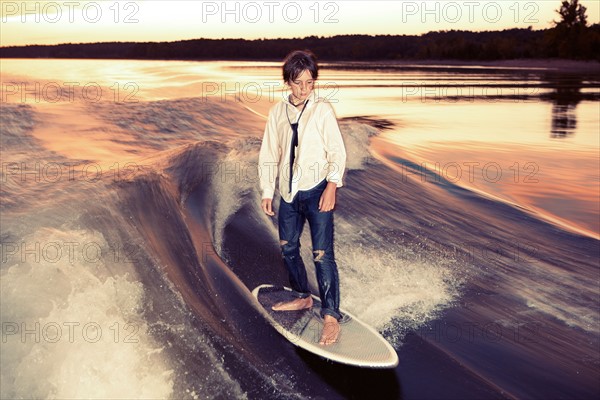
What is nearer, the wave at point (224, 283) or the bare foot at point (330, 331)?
the wave at point (224, 283)

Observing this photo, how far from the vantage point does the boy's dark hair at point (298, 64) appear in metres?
3.78

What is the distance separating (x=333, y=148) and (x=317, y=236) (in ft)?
2.23

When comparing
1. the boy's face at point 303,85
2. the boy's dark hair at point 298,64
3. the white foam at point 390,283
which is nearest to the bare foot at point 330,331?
the white foam at point 390,283

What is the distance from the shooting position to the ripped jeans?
3994 mm

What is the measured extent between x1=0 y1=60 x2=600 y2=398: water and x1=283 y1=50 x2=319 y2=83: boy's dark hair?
215 cm

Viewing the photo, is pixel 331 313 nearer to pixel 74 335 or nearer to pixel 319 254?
pixel 319 254

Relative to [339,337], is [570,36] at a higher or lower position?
higher

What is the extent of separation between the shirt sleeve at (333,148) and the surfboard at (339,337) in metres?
1.25

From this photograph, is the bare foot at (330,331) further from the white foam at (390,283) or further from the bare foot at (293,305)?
the white foam at (390,283)

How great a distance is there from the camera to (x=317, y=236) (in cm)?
402

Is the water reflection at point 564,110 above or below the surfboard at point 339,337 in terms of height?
above

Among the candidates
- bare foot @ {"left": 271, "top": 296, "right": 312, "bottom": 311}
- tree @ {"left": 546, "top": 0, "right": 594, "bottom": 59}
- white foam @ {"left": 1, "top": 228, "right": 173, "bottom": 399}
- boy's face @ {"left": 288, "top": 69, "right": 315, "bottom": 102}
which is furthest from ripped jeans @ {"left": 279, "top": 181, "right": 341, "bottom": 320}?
tree @ {"left": 546, "top": 0, "right": 594, "bottom": 59}

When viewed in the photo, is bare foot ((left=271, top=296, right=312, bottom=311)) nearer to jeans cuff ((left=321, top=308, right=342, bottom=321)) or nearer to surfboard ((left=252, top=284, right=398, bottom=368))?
surfboard ((left=252, top=284, right=398, bottom=368))

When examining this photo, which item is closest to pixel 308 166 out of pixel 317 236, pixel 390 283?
pixel 317 236
